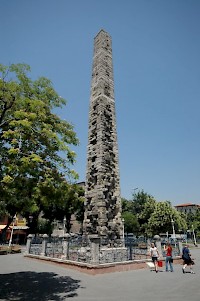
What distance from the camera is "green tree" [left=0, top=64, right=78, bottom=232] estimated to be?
6395mm

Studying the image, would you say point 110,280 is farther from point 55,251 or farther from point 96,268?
point 55,251

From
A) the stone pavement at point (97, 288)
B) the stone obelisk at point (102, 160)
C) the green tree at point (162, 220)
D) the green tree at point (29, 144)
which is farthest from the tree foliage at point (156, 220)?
the green tree at point (29, 144)

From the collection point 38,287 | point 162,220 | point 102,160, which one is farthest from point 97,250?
point 162,220

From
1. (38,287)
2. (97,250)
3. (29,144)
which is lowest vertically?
(38,287)

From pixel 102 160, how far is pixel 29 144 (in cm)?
658

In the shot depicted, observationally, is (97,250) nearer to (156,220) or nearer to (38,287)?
(38,287)

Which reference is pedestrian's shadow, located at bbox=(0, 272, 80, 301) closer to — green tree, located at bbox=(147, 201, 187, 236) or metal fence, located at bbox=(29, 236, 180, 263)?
metal fence, located at bbox=(29, 236, 180, 263)

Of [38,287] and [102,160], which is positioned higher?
[102,160]

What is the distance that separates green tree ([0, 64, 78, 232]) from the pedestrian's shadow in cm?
272

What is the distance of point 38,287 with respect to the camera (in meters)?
8.02

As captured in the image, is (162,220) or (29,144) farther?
(162,220)

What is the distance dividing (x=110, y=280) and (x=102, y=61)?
14125mm

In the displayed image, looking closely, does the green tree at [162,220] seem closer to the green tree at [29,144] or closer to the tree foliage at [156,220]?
the tree foliage at [156,220]

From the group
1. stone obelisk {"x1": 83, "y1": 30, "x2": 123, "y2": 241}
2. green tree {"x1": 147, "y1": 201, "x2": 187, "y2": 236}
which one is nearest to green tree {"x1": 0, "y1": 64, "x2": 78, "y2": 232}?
stone obelisk {"x1": 83, "y1": 30, "x2": 123, "y2": 241}
